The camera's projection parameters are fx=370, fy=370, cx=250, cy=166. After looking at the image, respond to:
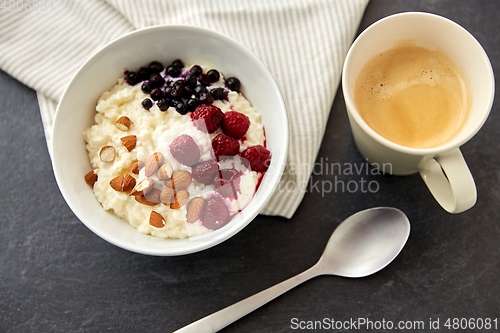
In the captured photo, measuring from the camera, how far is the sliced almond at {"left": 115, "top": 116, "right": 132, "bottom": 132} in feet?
4.15

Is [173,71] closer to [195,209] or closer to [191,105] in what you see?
[191,105]

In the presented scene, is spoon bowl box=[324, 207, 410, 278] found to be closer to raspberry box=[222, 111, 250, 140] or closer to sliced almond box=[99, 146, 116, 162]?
raspberry box=[222, 111, 250, 140]

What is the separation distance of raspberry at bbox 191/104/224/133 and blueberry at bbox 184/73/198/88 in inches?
4.5

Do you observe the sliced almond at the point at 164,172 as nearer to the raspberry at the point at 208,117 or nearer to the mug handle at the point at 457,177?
the raspberry at the point at 208,117

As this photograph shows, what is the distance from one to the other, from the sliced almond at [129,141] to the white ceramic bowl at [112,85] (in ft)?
0.68

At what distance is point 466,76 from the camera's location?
1235 mm

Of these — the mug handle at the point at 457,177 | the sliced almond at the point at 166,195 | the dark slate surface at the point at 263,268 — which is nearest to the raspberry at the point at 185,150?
the sliced almond at the point at 166,195

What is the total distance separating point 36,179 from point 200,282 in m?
0.80

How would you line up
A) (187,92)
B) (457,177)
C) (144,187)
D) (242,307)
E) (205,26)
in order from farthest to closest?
(205,26) → (242,307) → (187,92) → (144,187) → (457,177)

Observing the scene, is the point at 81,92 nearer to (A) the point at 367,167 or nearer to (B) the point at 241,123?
(B) the point at 241,123

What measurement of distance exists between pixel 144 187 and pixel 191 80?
0.41 metres

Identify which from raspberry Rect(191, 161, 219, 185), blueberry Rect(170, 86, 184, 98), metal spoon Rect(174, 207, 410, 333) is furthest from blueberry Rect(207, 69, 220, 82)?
metal spoon Rect(174, 207, 410, 333)

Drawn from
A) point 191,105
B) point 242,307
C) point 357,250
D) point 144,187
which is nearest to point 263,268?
point 242,307

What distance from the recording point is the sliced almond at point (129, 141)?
1.24 m
